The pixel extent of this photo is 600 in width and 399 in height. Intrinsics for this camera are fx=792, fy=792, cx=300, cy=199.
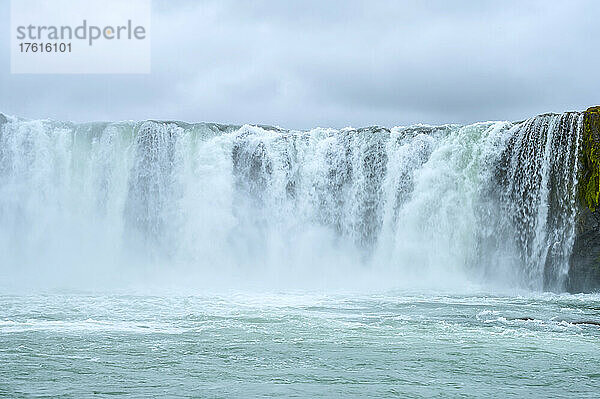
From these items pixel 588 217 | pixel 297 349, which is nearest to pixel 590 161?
pixel 588 217

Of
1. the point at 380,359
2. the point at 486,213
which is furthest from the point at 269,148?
the point at 380,359

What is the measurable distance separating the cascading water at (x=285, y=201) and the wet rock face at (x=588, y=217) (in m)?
0.52

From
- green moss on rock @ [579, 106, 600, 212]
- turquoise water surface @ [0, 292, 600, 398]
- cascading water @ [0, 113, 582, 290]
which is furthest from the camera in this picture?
cascading water @ [0, 113, 582, 290]

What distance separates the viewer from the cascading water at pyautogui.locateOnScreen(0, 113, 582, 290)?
68.2 ft

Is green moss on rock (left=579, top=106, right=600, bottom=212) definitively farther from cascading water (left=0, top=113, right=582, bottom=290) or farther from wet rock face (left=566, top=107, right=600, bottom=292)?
cascading water (left=0, top=113, right=582, bottom=290)

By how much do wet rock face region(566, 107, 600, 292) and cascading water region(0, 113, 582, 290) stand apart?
52cm

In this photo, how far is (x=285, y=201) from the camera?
79.6 feet

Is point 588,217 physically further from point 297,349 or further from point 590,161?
point 297,349

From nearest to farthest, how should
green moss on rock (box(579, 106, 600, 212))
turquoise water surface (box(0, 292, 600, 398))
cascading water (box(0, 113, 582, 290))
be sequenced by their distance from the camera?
1. turquoise water surface (box(0, 292, 600, 398))
2. green moss on rock (box(579, 106, 600, 212))
3. cascading water (box(0, 113, 582, 290))

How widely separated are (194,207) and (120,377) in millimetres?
16115

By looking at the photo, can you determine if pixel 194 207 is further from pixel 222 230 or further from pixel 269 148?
pixel 269 148

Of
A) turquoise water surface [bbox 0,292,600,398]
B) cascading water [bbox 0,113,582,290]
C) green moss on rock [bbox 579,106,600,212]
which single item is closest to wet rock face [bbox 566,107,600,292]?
green moss on rock [bbox 579,106,600,212]

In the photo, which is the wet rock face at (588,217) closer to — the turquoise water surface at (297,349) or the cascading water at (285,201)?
the cascading water at (285,201)

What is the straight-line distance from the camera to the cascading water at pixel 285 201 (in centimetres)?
2078
